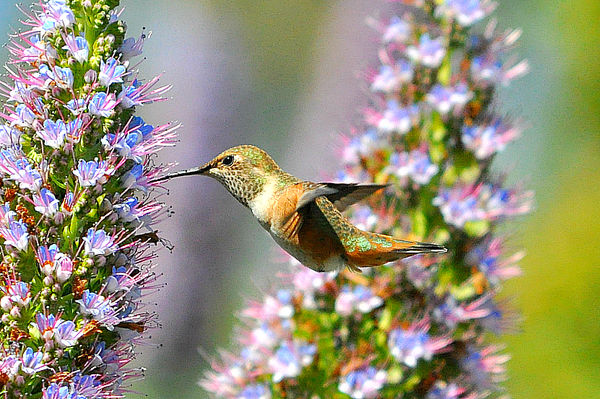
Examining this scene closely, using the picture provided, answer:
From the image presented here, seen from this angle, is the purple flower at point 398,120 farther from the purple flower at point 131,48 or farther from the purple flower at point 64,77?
the purple flower at point 64,77

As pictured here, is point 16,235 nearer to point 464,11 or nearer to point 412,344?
point 412,344

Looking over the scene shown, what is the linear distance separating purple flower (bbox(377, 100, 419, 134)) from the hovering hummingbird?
1.98 feet

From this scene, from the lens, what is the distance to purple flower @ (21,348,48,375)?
107 inches

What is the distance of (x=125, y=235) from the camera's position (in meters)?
2.93

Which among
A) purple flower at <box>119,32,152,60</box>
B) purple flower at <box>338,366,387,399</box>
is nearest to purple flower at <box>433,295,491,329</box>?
purple flower at <box>338,366,387,399</box>

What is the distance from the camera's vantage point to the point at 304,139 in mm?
12344

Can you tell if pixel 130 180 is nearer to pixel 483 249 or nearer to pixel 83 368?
pixel 83 368

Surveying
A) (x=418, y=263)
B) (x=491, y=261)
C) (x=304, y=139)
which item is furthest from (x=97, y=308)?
(x=304, y=139)

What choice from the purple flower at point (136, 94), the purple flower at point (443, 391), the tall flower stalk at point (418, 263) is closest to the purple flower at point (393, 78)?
the tall flower stalk at point (418, 263)

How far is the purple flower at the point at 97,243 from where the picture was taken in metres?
2.81

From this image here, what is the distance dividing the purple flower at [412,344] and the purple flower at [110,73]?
2145 mm

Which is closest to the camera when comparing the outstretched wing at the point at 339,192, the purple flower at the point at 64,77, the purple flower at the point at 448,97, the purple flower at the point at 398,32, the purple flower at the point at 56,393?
the purple flower at the point at 56,393

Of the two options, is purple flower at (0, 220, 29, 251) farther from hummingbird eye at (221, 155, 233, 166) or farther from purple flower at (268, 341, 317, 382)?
purple flower at (268, 341, 317, 382)

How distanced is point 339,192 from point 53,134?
64.0 inches
